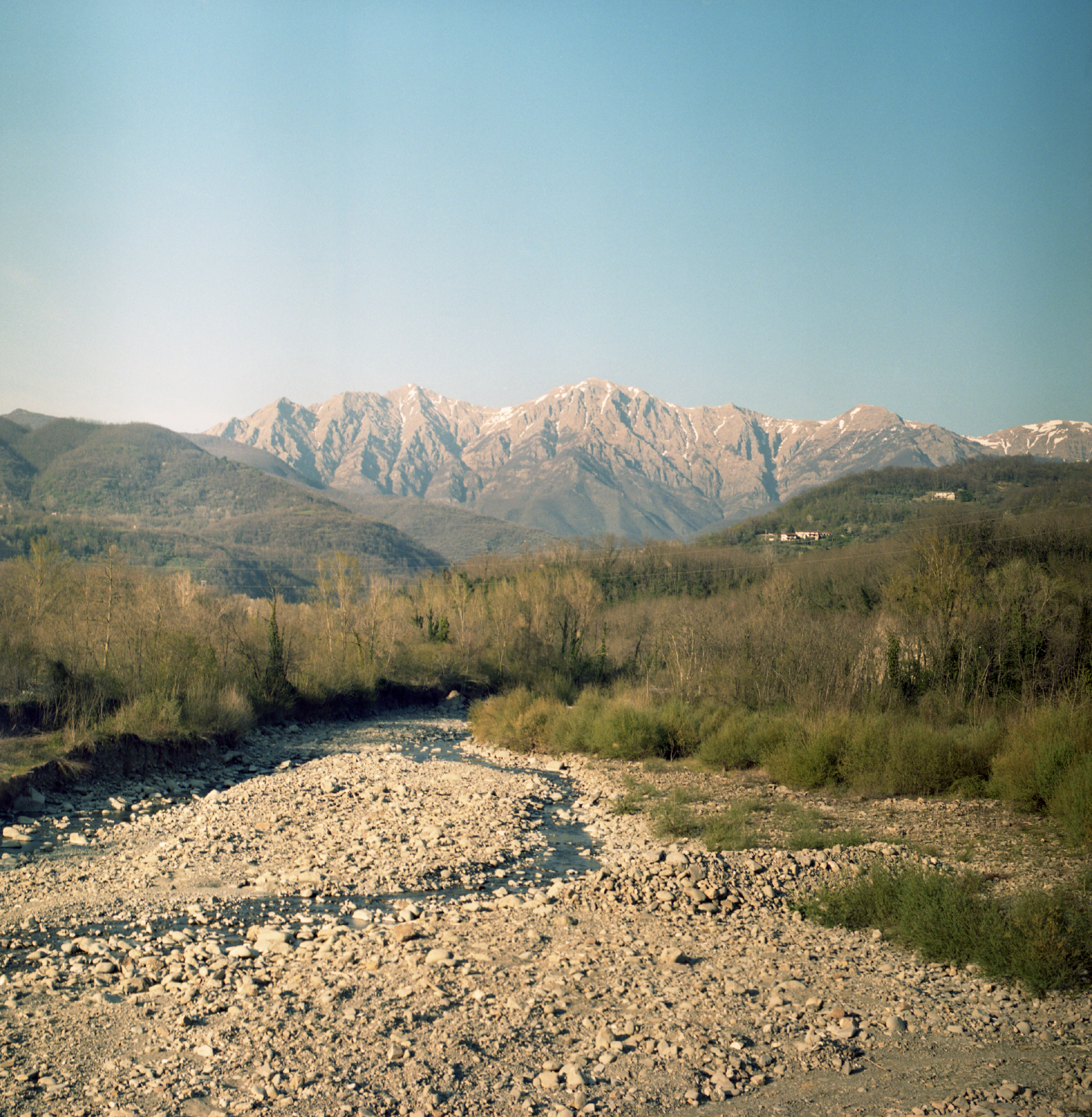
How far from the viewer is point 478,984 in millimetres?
8930

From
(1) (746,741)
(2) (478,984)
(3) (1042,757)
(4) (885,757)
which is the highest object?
(3) (1042,757)

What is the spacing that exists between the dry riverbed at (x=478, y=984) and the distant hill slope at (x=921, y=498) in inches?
1353

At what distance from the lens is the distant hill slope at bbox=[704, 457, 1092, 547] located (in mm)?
44344

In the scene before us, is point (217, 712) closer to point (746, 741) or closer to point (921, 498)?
point (746, 741)

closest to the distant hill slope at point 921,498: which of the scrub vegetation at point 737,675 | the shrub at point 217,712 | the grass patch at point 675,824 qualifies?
the scrub vegetation at point 737,675

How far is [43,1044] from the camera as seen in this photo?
24.1 feet

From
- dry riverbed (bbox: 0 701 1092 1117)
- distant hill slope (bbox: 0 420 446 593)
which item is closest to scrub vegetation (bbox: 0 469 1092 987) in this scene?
dry riverbed (bbox: 0 701 1092 1117)

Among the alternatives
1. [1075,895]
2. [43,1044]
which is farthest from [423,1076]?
[1075,895]

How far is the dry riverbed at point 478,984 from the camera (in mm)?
6707

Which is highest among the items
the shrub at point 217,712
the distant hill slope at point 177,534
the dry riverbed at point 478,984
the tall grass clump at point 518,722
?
the distant hill slope at point 177,534

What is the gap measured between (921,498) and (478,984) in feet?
226

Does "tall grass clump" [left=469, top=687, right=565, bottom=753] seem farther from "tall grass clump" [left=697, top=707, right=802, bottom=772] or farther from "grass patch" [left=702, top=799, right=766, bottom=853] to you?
"grass patch" [left=702, top=799, right=766, bottom=853]

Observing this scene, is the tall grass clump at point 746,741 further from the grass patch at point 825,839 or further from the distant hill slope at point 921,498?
the distant hill slope at point 921,498

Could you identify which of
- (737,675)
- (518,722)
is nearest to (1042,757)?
(737,675)
